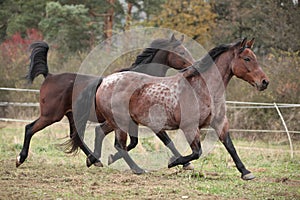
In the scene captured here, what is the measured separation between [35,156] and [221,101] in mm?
3950

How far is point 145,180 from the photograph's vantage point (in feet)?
23.5

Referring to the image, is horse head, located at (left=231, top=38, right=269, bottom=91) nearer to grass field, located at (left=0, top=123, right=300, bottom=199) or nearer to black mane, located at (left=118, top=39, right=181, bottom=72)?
grass field, located at (left=0, top=123, right=300, bottom=199)

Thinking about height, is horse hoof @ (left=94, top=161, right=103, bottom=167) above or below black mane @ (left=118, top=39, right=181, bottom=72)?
below

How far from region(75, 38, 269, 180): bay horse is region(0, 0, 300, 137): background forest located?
37.0 feet

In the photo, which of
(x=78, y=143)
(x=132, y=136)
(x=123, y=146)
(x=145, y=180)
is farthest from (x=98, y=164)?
(x=145, y=180)

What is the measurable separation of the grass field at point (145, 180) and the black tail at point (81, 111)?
0.38m

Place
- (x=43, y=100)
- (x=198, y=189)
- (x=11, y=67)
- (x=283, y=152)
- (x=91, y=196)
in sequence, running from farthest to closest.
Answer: (x=11, y=67), (x=283, y=152), (x=43, y=100), (x=198, y=189), (x=91, y=196)

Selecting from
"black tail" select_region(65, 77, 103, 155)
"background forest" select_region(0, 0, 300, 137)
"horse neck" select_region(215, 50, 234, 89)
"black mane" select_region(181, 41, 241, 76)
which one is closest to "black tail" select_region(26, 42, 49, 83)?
"black tail" select_region(65, 77, 103, 155)

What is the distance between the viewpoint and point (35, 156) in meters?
9.64

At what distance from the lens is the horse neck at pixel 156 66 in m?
8.85

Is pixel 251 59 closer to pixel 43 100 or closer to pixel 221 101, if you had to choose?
pixel 221 101

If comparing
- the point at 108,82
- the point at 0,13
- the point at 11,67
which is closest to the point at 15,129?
the point at 11,67

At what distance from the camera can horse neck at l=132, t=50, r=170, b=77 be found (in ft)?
29.0

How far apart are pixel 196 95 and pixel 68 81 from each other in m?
2.38
